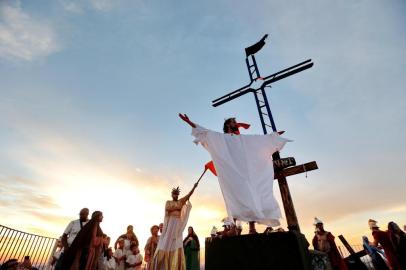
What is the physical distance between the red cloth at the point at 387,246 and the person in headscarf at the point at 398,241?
11cm

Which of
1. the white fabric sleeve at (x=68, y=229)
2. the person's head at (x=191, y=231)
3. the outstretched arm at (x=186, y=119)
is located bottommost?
the white fabric sleeve at (x=68, y=229)

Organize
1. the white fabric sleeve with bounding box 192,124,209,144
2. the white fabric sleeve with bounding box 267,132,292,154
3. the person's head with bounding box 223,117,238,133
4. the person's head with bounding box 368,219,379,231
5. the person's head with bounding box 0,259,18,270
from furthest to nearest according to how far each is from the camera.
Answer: the person's head with bounding box 368,219,379,231, the person's head with bounding box 0,259,18,270, the person's head with bounding box 223,117,238,133, the white fabric sleeve with bounding box 267,132,292,154, the white fabric sleeve with bounding box 192,124,209,144

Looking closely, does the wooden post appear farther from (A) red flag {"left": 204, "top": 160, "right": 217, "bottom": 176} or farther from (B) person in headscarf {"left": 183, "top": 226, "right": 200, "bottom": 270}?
(B) person in headscarf {"left": 183, "top": 226, "right": 200, "bottom": 270}

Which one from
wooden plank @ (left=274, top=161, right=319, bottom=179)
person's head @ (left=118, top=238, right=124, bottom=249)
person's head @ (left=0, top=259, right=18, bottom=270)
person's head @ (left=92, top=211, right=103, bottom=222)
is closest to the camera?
wooden plank @ (left=274, top=161, right=319, bottom=179)

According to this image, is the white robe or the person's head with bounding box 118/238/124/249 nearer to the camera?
the white robe

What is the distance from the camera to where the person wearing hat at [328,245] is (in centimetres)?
725

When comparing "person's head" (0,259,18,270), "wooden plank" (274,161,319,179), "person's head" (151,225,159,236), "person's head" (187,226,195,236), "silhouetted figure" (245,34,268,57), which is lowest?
"person's head" (0,259,18,270)

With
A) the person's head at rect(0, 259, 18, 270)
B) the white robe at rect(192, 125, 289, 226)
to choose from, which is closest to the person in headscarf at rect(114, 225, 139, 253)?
the person's head at rect(0, 259, 18, 270)

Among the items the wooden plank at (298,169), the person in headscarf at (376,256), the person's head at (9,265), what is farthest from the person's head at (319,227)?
the person's head at (9,265)

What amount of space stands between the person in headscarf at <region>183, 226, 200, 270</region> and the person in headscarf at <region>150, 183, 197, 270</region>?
11.1 feet

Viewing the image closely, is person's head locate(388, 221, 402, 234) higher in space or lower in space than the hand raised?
lower

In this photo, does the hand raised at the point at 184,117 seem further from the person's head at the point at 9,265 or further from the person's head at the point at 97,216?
the person's head at the point at 9,265

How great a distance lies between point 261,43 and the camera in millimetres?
9109

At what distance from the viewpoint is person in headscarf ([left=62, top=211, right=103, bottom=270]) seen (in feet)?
15.9
